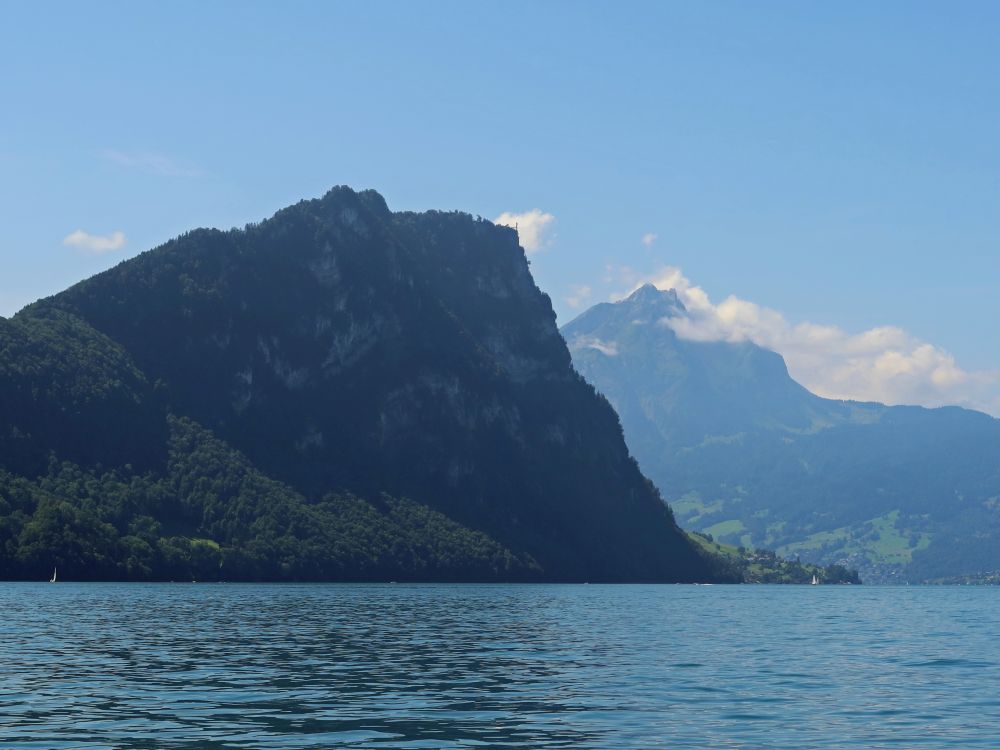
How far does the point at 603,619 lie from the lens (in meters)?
146

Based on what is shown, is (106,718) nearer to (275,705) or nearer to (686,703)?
(275,705)

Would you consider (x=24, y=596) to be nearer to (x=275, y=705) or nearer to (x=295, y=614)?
(x=295, y=614)

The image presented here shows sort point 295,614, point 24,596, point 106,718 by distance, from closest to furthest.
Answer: point 106,718, point 295,614, point 24,596

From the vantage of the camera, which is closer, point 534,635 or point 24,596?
point 534,635

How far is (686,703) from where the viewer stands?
60625 millimetres

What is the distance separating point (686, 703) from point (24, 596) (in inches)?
5192

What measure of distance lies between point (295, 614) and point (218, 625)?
26068 millimetres

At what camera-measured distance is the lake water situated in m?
49.9

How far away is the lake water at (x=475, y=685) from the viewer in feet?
164

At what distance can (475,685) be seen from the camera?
67.1 meters

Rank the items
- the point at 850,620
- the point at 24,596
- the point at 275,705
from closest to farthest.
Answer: the point at 275,705
the point at 850,620
the point at 24,596

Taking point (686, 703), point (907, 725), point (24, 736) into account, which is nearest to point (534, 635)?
point (686, 703)

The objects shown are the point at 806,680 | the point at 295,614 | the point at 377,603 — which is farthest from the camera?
the point at 377,603

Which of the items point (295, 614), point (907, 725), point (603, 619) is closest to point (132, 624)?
point (295, 614)
